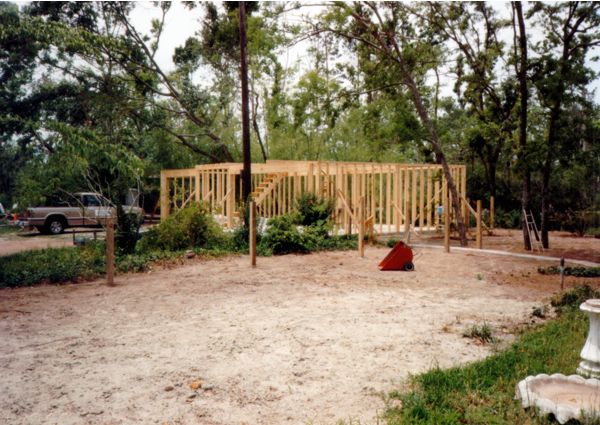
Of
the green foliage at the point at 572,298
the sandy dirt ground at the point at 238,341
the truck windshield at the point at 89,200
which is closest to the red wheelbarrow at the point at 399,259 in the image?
the sandy dirt ground at the point at 238,341

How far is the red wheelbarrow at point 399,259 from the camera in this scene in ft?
37.5

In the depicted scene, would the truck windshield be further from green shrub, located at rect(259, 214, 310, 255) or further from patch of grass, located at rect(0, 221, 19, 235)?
green shrub, located at rect(259, 214, 310, 255)

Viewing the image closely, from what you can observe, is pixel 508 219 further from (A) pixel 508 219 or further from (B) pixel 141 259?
(B) pixel 141 259

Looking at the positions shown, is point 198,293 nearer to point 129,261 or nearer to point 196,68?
point 129,261

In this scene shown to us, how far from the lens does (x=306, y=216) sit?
1648 centimetres

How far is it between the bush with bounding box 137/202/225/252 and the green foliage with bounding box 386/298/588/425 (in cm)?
997

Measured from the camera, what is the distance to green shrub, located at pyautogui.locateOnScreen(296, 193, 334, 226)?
16422mm

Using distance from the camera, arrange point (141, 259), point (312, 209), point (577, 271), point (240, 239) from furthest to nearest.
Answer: point (312, 209), point (240, 239), point (141, 259), point (577, 271)

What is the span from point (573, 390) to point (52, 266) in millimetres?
9911

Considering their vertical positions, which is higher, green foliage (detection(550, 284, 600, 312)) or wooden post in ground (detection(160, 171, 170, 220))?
wooden post in ground (detection(160, 171, 170, 220))

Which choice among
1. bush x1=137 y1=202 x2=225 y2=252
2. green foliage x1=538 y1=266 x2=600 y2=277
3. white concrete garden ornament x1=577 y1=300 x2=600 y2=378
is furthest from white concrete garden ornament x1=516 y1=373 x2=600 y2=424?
bush x1=137 y1=202 x2=225 y2=252

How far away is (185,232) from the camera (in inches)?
560

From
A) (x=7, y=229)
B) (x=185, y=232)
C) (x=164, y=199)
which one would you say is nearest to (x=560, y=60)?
(x=185, y=232)

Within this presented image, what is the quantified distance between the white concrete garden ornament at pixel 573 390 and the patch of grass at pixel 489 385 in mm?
113
